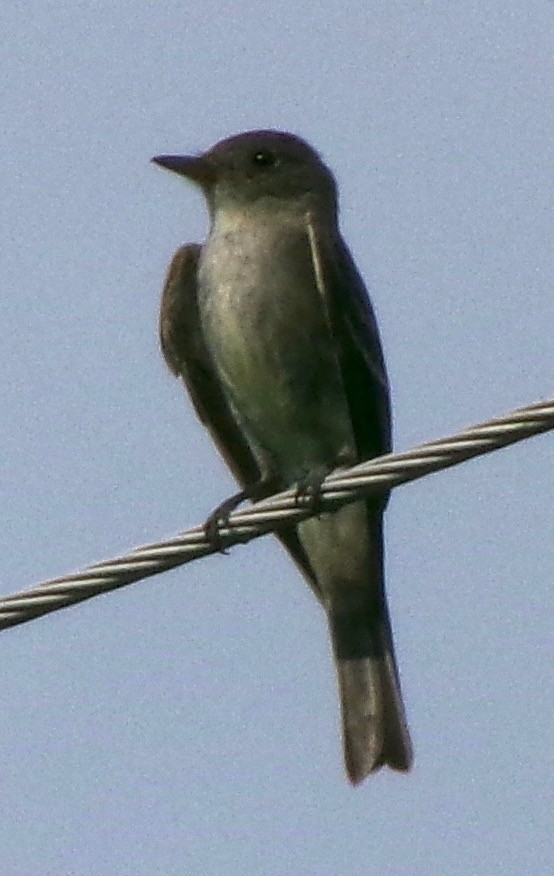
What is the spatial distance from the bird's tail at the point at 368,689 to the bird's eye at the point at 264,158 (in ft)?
5.95

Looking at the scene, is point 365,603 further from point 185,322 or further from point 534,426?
point 534,426

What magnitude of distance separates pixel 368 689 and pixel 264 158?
2173 millimetres

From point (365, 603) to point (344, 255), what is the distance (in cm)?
133

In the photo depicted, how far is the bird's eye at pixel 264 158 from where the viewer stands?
28.9 feet

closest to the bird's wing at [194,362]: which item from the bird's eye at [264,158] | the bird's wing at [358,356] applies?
the bird's eye at [264,158]

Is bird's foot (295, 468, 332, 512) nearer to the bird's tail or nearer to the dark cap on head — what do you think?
the bird's tail

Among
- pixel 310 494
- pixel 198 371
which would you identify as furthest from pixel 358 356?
pixel 310 494

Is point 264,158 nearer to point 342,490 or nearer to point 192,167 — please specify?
point 192,167

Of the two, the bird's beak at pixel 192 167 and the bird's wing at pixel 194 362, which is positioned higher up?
the bird's beak at pixel 192 167

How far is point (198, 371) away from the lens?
848 centimetres

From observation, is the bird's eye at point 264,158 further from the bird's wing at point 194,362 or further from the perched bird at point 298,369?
the bird's wing at point 194,362

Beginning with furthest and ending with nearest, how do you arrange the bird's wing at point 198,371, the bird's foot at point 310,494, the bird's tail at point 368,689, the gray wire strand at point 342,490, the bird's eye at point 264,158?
Answer: the bird's eye at point 264,158 < the bird's wing at point 198,371 < the bird's tail at point 368,689 < the bird's foot at point 310,494 < the gray wire strand at point 342,490

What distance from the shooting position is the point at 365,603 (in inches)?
331

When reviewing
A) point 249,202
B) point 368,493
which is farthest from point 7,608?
point 249,202
